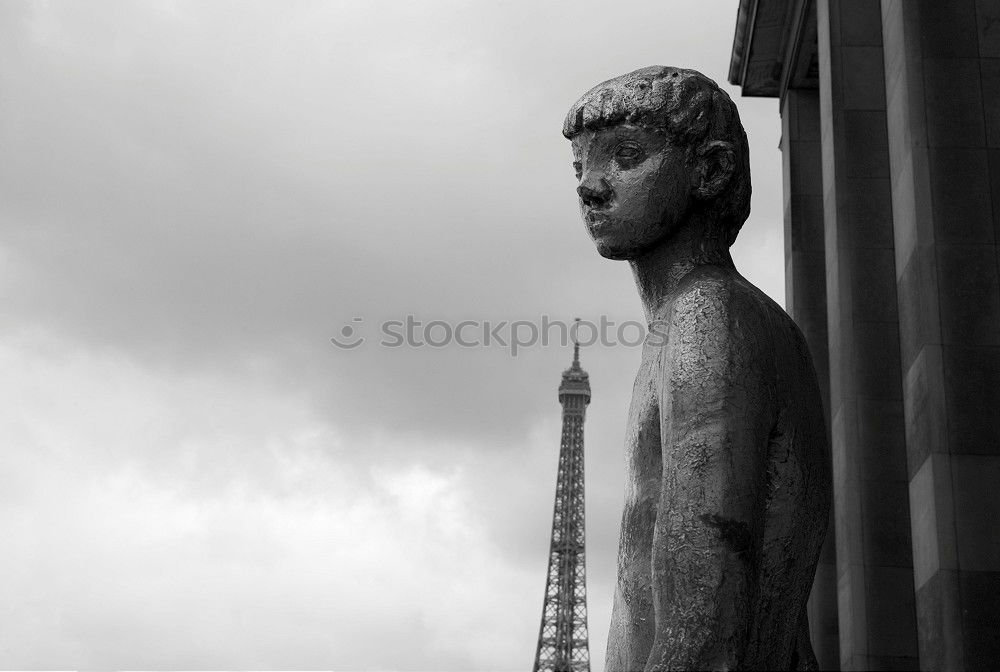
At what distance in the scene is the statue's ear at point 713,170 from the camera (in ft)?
14.1

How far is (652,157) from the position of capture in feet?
14.0

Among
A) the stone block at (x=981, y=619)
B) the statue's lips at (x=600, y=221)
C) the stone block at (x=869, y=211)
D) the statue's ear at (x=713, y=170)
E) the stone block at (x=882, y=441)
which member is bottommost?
the statue's lips at (x=600, y=221)

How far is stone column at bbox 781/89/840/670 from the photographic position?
22.7m

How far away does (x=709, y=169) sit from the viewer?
432cm

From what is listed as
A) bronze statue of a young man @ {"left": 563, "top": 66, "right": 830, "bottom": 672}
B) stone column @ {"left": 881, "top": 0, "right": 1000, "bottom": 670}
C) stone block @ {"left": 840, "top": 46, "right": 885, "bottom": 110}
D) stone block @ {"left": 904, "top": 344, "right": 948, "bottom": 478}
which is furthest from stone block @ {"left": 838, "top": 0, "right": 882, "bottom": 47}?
bronze statue of a young man @ {"left": 563, "top": 66, "right": 830, "bottom": 672}

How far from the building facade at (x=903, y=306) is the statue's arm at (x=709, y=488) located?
1090 centimetres

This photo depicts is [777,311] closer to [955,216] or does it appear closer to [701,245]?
[701,245]

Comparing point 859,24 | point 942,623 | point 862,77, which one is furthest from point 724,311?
point 859,24

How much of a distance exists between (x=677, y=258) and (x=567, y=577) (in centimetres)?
8469

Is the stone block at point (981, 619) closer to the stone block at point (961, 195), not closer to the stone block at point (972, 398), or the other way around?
the stone block at point (972, 398)

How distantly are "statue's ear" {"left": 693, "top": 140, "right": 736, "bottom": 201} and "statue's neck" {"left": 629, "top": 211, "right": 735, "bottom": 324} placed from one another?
11 centimetres

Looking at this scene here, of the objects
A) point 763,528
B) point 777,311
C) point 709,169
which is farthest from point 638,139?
point 763,528

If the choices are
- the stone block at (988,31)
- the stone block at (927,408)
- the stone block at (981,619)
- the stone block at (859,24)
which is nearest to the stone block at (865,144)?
the stone block at (859,24)

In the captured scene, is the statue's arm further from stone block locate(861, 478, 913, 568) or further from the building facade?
stone block locate(861, 478, 913, 568)
